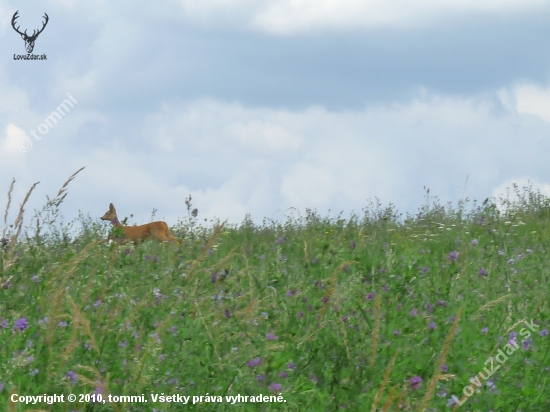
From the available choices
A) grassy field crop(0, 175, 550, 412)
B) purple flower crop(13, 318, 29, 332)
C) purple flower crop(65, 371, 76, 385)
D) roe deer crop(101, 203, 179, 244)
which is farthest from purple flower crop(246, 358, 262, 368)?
roe deer crop(101, 203, 179, 244)

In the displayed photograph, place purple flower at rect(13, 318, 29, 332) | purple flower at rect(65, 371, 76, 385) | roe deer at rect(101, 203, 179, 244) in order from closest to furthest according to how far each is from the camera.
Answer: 1. purple flower at rect(65, 371, 76, 385)
2. purple flower at rect(13, 318, 29, 332)
3. roe deer at rect(101, 203, 179, 244)

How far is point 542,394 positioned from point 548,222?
6004 millimetres

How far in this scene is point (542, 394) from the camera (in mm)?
3002

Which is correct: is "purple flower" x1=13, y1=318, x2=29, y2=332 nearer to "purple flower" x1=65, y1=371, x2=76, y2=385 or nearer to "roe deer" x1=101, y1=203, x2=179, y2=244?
"purple flower" x1=65, y1=371, x2=76, y2=385

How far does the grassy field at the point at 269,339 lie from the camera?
2604 mm

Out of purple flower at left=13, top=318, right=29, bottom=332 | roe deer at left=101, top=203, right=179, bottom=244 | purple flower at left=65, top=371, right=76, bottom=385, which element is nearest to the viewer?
purple flower at left=65, top=371, right=76, bottom=385

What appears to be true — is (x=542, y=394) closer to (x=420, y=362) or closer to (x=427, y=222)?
(x=420, y=362)

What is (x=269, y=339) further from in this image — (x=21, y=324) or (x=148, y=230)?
(x=148, y=230)

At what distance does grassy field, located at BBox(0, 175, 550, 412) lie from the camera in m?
2.60

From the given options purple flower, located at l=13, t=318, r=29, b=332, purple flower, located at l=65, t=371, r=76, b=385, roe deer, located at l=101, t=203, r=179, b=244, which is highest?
roe deer, located at l=101, t=203, r=179, b=244

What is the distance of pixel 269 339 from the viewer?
300 cm

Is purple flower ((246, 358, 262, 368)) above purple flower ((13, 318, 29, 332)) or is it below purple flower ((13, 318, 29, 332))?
below

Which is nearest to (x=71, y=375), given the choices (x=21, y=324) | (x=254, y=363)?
(x=21, y=324)

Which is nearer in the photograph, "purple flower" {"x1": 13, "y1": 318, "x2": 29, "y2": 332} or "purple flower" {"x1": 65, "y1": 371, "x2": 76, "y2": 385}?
"purple flower" {"x1": 65, "y1": 371, "x2": 76, "y2": 385}
